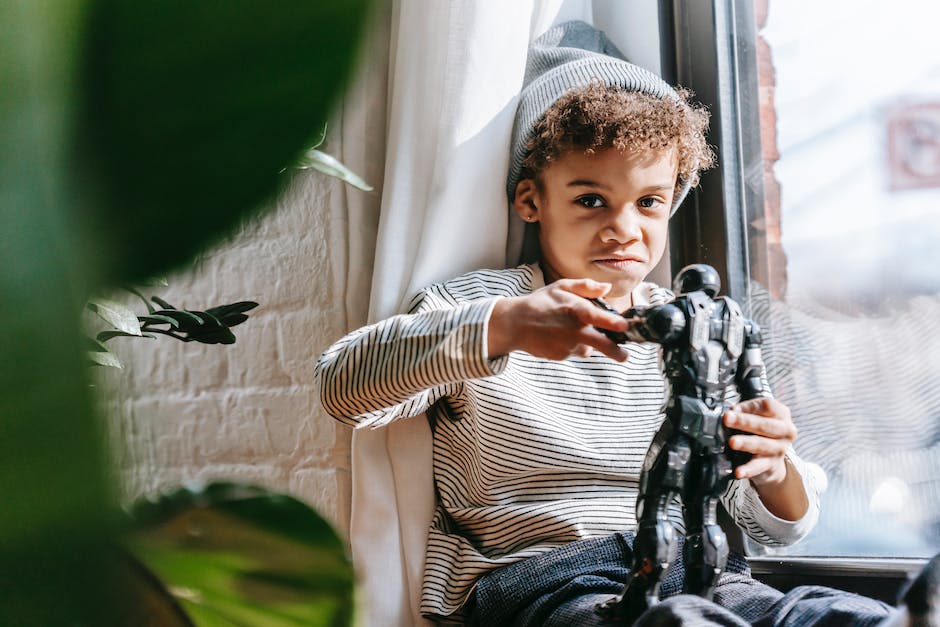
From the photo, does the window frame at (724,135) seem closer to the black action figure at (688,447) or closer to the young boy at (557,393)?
the young boy at (557,393)

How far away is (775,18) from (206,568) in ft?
3.87

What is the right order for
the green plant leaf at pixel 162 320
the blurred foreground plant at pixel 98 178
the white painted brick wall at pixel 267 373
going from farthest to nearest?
the white painted brick wall at pixel 267 373 < the green plant leaf at pixel 162 320 < the blurred foreground plant at pixel 98 178

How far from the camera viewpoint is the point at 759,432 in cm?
80

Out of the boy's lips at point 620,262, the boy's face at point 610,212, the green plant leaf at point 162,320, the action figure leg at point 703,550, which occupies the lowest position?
the action figure leg at point 703,550

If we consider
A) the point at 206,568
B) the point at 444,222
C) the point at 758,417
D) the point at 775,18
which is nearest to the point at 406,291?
the point at 444,222

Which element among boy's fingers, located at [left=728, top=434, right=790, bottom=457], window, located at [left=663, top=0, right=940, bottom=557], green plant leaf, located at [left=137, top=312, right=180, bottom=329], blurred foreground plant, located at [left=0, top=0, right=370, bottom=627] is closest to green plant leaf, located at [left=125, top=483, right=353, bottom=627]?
blurred foreground plant, located at [left=0, top=0, right=370, bottom=627]

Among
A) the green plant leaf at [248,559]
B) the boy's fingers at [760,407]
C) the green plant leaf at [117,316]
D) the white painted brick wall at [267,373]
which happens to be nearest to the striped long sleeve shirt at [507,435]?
the boy's fingers at [760,407]

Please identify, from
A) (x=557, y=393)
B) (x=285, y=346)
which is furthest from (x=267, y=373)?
(x=557, y=393)

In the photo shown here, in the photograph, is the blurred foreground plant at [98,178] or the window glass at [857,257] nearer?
the blurred foreground plant at [98,178]

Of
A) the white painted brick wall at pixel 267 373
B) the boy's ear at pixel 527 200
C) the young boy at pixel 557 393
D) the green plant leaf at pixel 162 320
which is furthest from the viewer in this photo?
the white painted brick wall at pixel 267 373

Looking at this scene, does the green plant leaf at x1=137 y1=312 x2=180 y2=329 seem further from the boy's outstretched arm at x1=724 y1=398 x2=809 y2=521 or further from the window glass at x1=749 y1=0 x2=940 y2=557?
the window glass at x1=749 y1=0 x2=940 y2=557

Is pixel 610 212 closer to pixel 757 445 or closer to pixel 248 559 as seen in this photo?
pixel 757 445

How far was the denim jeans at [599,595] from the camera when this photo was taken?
76 cm

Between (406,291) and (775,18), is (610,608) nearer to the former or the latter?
(406,291)
